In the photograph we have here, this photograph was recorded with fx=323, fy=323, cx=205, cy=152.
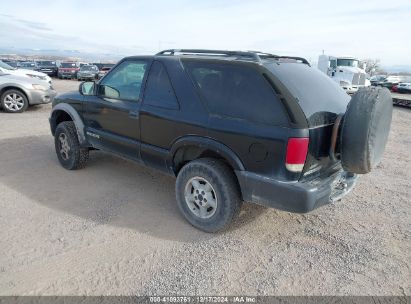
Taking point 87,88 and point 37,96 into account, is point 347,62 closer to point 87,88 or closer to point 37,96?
point 37,96

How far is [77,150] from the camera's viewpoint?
4.72 metres

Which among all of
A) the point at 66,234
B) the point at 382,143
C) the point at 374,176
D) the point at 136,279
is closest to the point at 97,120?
the point at 66,234

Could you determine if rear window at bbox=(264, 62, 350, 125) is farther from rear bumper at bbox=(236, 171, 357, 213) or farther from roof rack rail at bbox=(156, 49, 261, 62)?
rear bumper at bbox=(236, 171, 357, 213)

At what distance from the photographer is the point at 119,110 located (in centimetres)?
398

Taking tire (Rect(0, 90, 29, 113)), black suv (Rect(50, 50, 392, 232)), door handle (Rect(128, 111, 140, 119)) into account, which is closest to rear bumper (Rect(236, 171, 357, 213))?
black suv (Rect(50, 50, 392, 232))

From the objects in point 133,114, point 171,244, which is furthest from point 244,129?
point 133,114

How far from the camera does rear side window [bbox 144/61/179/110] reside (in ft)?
11.3

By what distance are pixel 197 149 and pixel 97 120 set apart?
178 centimetres

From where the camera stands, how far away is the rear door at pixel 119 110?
151 inches

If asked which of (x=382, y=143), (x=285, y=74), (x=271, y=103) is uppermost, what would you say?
(x=285, y=74)

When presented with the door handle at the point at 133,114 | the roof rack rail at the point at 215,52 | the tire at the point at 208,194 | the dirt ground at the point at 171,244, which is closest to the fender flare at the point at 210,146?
the tire at the point at 208,194

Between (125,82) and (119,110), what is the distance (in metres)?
0.37

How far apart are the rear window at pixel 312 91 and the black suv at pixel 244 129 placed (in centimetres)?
1

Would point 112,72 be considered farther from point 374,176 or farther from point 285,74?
point 374,176
